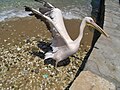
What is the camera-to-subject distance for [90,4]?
8242mm

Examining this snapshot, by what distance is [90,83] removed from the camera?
3.77 meters

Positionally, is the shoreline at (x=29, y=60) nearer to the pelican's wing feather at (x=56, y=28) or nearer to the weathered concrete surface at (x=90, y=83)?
the pelican's wing feather at (x=56, y=28)

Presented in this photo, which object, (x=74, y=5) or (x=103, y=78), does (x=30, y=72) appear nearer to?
(x=103, y=78)

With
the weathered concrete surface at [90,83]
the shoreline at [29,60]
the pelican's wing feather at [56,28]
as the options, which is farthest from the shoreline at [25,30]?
the weathered concrete surface at [90,83]

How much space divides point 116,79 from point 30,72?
5.00ft

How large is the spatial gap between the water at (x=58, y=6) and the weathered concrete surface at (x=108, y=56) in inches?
65.8

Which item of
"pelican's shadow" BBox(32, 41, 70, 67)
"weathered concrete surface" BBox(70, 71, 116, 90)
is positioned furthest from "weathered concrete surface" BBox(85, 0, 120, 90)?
"pelican's shadow" BBox(32, 41, 70, 67)

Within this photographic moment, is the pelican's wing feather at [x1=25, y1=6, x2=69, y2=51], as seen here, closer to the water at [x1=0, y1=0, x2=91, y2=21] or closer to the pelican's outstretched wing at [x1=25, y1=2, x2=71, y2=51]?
the pelican's outstretched wing at [x1=25, y1=2, x2=71, y2=51]

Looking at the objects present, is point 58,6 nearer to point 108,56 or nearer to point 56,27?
point 56,27

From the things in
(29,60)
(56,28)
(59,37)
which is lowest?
(29,60)

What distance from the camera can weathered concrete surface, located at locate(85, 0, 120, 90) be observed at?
4.12m

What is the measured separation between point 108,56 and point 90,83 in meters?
0.93

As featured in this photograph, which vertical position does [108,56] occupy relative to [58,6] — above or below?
above

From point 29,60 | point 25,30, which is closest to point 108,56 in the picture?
point 29,60
